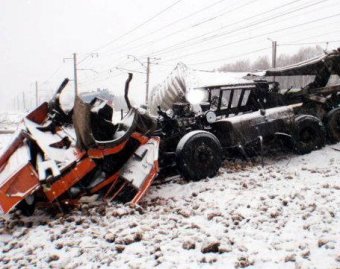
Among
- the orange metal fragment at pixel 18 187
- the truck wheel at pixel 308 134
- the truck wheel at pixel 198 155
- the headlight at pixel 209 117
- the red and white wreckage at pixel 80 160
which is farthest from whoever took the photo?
the truck wheel at pixel 308 134

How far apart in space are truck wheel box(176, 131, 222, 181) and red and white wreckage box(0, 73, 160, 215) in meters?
0.62

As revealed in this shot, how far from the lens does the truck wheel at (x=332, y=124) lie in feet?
29.4

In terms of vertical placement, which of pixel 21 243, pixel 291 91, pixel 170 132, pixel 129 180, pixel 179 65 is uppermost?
pixel 179 65

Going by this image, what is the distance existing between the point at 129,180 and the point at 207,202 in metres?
1.26

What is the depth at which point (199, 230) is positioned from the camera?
4562 mm

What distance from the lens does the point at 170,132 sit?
294 inches

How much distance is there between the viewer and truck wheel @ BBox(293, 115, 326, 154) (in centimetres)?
816

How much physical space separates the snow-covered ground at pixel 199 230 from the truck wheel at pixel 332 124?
2.72 m

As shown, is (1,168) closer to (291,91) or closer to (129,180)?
(129,180)

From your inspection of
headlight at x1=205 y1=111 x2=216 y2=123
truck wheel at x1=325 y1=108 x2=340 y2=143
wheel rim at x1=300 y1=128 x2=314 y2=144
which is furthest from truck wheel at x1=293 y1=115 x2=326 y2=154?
headlight at x1=205 y1=111 x2=216 y2=123

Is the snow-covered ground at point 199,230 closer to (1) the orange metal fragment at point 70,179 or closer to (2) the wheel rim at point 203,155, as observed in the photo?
(1) the orange metal fragment at point 70,179

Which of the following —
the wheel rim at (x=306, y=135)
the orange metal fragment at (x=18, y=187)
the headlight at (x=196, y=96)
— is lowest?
the orange metal fragment at (x=18, y=187)

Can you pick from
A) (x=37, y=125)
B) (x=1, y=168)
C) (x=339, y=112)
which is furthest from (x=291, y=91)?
(x=1, y=168)

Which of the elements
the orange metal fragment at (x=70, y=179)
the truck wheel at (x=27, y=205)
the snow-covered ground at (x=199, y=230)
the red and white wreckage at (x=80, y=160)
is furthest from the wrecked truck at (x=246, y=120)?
the truck wheel at (x=27, y=205)
